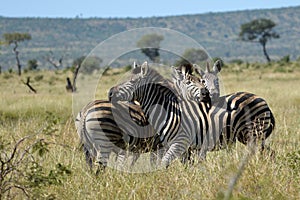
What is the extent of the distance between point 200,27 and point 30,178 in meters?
105

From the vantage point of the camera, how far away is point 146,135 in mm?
5703

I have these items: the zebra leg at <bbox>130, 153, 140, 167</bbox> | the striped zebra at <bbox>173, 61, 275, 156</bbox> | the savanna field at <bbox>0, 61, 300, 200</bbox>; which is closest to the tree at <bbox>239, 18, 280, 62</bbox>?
the striped zebra at <bbox>173, 61, 275, 156</bbox>

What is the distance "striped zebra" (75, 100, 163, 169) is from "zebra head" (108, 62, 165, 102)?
15cm

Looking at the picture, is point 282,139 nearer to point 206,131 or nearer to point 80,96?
point 206,131

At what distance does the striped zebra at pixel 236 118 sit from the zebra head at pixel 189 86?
0.02m

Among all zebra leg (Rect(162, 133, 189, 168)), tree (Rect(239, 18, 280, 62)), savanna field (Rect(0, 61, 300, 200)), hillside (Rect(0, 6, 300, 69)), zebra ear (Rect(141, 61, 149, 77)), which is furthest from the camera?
hillside (Rect(0, 6, 300, 69))

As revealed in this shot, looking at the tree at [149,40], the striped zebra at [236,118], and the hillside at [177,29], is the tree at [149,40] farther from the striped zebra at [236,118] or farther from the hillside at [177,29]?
the hillside at [177,29]

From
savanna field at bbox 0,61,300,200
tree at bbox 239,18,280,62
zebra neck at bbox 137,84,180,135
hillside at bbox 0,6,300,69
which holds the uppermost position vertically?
hillside at bbox 0,6,300,69

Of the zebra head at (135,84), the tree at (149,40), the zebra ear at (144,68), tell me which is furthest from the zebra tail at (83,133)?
the tree at (149,40)

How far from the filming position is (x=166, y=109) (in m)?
5.62

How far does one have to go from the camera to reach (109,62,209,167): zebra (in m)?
5.49

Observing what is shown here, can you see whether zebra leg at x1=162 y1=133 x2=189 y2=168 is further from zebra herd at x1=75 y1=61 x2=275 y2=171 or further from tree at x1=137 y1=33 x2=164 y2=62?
tree at x1=137 y1=33 x2=164 y2=62

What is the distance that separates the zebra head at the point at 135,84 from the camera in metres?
5.51

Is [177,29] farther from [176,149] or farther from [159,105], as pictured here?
[176,149]
